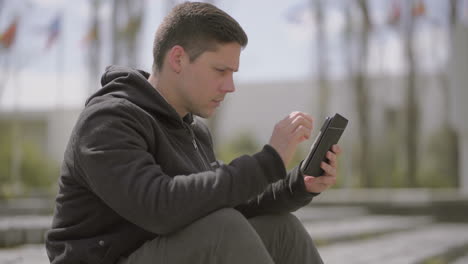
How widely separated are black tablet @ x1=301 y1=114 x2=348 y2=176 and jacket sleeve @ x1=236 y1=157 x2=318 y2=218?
47 mm

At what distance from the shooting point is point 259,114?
35.9 metres

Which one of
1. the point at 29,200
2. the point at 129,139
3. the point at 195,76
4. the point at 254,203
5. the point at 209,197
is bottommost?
the point at 29,200

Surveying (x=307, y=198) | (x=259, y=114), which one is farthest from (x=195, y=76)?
(x=259, y=114)

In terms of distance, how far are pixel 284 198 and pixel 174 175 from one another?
0.48m

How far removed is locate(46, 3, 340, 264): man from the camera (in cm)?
189

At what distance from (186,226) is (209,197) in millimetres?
122

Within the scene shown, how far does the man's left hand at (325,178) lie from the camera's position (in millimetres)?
2416

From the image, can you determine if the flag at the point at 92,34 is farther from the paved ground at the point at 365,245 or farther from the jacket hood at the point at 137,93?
the jacket hood at the point at 137,93

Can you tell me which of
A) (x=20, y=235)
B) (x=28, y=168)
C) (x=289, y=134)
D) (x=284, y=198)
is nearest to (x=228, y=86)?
(x=289, y=134)

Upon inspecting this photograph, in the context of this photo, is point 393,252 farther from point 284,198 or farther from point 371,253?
point 284,198

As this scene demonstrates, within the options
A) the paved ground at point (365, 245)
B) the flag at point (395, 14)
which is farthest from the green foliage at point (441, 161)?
the paved ground at point (365, 245)

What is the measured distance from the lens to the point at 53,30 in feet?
72.0

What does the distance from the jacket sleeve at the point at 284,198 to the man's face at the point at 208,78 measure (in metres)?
0.41

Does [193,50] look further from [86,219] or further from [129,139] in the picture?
[86,219]
